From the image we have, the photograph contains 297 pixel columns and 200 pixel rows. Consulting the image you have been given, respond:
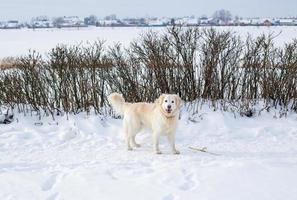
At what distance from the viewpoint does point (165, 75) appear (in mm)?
9055

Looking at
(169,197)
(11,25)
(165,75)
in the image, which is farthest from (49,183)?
(11,25)

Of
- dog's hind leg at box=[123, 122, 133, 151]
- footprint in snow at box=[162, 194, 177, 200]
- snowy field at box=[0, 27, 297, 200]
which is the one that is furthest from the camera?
dog's hind leg at box=[123, 122, 133, 151]

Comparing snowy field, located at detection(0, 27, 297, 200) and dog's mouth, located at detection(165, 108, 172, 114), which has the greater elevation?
dog's mouth, located at detection(165, 108, 172, 114)

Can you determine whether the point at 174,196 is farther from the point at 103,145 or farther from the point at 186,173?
the point at 103,145

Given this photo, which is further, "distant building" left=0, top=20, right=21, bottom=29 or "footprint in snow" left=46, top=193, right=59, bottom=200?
"distant building" left=0, top=20, right=21, bottom=29

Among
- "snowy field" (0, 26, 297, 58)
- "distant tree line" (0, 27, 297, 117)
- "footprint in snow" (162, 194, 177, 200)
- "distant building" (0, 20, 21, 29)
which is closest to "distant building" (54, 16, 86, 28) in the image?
"distant building" (0, 20, 21, 29)

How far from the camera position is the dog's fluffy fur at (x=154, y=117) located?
6680mm

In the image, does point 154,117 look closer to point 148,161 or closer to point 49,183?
point 148,161

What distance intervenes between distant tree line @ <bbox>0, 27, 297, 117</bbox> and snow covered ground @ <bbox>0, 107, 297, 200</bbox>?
0.46 meters

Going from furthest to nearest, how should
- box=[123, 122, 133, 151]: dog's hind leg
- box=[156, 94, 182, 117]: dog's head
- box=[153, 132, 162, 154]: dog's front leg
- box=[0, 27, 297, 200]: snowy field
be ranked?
box=[123, 122, 133, 151]: dog's hind leg
box=[153, 132, 162, 154]: dog's front leg
box=[156, 94, 182, 117]: dog's head
box=[0, 27, 297, 200]: snowy field

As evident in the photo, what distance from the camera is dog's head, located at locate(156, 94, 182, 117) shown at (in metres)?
6.58

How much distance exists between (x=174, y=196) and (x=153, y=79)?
461cm

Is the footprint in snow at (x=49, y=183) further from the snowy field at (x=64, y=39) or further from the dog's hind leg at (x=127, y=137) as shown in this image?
the snowy field at (x=64, y=39)

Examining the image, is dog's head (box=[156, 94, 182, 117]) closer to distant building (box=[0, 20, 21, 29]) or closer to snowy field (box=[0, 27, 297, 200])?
snowy field (box=[0, 27, 297, 200])
